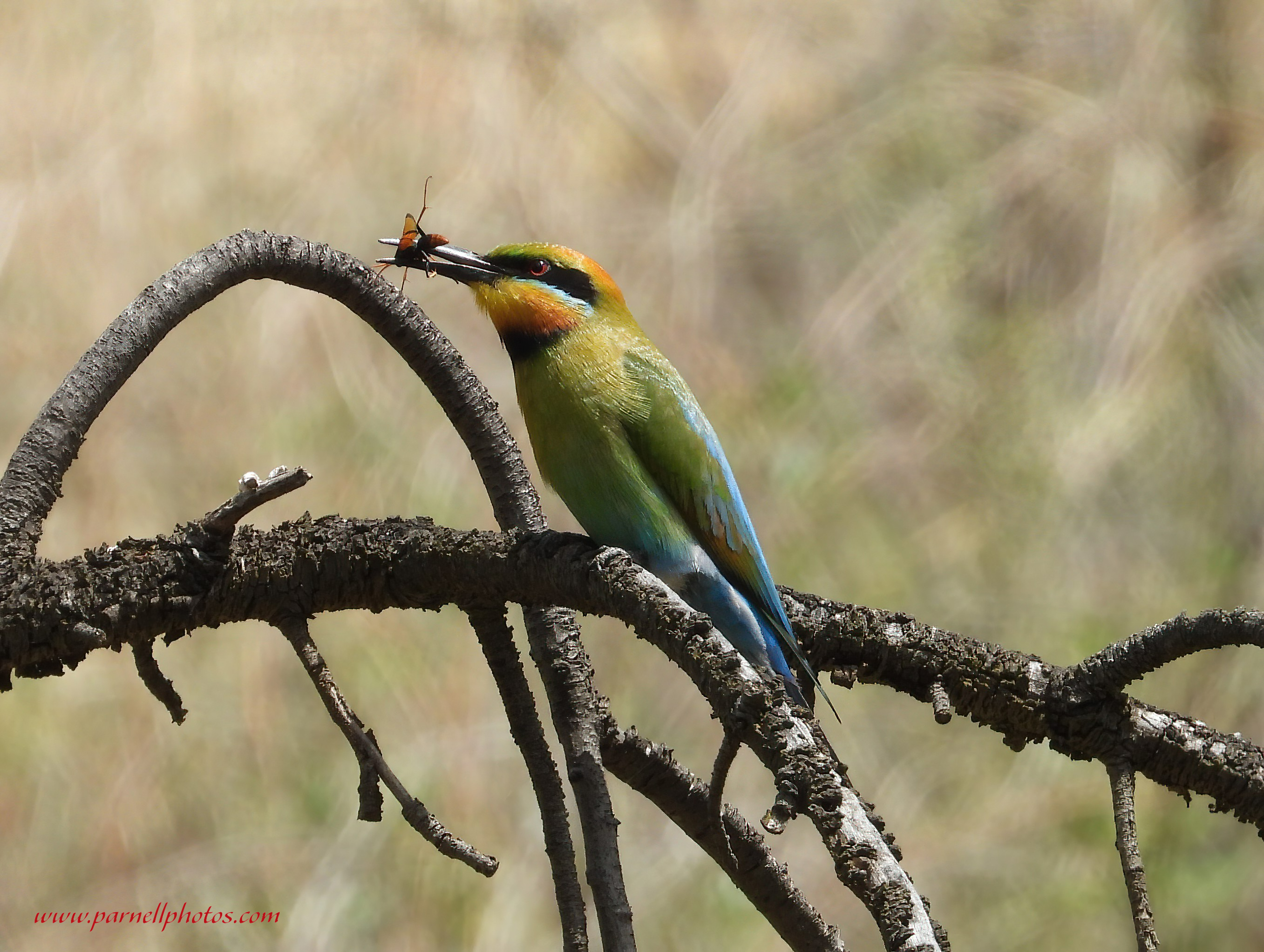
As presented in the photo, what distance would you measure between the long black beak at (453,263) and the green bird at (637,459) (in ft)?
0.36

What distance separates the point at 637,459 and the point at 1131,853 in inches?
36.0

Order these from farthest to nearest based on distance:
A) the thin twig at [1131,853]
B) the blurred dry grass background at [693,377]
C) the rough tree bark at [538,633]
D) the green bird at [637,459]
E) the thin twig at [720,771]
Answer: the blurred dry grass background at [693,377] < the green bird at [637,459] < the rough tree bark at [538,633] < the thin twig at [1131,853] < the thin twig at [720,771]

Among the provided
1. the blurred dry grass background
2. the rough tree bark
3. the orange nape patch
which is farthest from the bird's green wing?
the blurred dry grass background

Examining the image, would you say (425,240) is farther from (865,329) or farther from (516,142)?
(865,329)

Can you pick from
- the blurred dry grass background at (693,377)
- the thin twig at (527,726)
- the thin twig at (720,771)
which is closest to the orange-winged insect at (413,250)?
the thin twig at (527,726)

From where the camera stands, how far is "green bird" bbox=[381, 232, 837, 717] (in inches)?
72.3

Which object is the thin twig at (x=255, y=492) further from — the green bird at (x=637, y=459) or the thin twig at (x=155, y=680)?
the green bird at (x=637, y=459)

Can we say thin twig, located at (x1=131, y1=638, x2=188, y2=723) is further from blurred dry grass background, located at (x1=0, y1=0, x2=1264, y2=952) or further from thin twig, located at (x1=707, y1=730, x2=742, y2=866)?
blurred dry grass background, located at (x1=0, y1=0, x2=1264, y2=952)

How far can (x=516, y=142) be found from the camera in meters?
3.89

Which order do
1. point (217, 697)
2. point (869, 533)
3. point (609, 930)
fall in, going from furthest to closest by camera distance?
point (869, 533), point (217, 697), point (609, 930)

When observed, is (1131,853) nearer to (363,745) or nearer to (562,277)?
(363,745)

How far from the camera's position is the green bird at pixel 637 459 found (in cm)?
184

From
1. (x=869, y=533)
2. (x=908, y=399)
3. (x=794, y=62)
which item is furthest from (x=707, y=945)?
(x=794, y=62)

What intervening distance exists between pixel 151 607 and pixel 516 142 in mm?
2856
